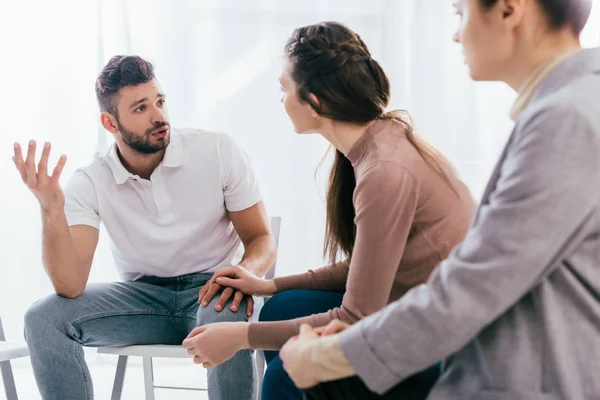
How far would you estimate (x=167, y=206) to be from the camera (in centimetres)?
203

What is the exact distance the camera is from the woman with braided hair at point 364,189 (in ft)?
3.76

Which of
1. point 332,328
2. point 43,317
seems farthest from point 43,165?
point 332,328

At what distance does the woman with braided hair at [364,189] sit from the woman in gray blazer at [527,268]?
343mm

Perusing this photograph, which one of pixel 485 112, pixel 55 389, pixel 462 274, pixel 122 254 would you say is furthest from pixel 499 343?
pixel 485 112

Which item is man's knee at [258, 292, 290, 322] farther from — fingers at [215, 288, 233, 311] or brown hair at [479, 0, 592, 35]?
brown hair at [479, 0, 592, 35]

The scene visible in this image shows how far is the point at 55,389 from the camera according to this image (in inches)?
68.8

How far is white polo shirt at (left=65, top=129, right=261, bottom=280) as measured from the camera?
2008 millimetres

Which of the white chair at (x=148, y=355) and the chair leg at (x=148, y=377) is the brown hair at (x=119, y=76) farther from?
the chair leg at (x=148, y=377)

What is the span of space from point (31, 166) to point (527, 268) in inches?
54.2

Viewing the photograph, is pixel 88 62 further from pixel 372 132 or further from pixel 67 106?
pixel 372 132

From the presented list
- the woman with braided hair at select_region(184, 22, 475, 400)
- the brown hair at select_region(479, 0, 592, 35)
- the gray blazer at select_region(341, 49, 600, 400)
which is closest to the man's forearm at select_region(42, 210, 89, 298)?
the woman with braided hair at select_region(184, 22, 475, 400)

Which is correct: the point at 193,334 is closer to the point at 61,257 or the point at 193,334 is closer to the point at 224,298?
the point at 224,298

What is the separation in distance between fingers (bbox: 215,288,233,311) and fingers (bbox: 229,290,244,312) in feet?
0.05

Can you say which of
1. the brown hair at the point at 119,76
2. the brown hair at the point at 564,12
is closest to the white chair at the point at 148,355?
the brown hair at the point at 119,76
